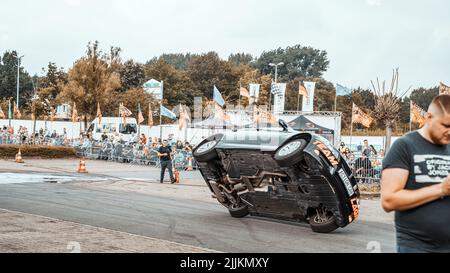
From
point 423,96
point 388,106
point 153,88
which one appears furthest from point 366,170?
point 423,96

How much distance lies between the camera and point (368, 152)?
23.0m

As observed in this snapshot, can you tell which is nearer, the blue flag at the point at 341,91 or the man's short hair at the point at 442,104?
the man's short hair at the point at 442,104

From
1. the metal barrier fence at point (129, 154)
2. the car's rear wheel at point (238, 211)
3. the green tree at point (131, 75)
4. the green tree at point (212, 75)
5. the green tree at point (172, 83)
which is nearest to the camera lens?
the car's rear wheel at point (238, 211)

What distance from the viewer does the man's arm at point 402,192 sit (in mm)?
3832

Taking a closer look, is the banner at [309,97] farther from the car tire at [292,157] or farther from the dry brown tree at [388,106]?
the car tire at [292,157]

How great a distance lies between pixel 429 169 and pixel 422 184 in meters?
0.11

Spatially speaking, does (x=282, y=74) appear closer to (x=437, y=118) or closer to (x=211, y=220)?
(x=211, y=220)

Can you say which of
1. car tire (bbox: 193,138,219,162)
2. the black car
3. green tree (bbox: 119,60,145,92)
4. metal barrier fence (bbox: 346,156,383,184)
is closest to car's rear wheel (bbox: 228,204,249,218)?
the black car

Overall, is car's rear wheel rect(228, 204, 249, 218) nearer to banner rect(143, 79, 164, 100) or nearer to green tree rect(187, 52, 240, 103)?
banner rect(143, 79, 164, 100)

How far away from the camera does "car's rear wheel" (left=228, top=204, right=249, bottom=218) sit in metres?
12.4

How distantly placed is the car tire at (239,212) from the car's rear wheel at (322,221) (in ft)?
5.83

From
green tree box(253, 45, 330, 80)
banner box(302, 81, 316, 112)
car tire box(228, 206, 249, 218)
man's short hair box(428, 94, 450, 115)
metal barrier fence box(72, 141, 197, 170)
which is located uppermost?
green tree box(253, 45, 330, 80)

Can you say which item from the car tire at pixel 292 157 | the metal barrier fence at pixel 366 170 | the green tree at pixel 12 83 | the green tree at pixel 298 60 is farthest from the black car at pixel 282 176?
the green tree at pixel 298 60
